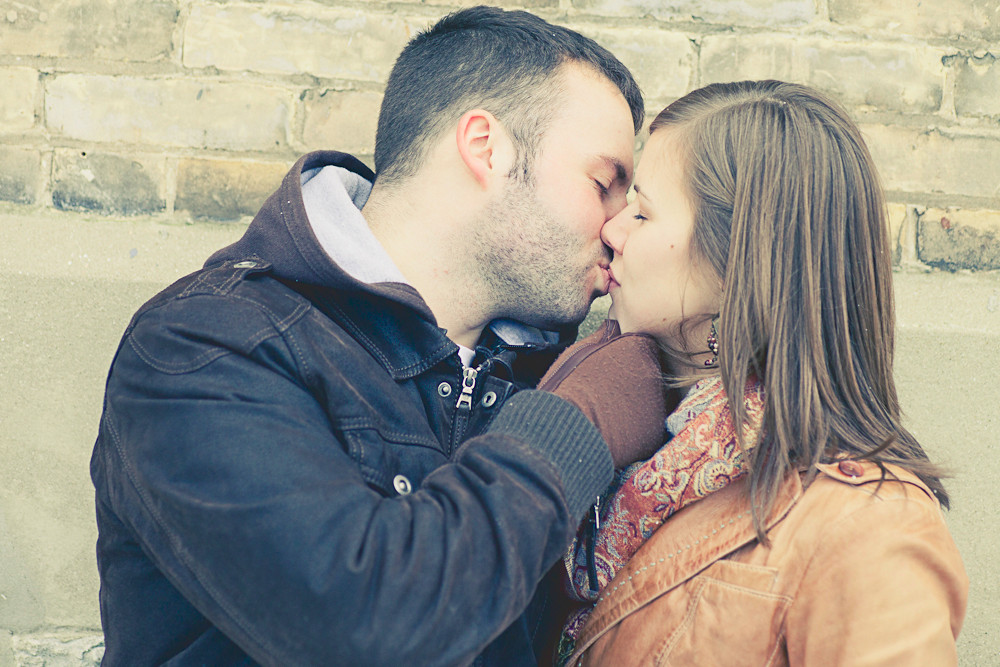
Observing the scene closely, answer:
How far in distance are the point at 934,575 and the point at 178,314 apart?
3.55ft

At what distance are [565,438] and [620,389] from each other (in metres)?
0.22

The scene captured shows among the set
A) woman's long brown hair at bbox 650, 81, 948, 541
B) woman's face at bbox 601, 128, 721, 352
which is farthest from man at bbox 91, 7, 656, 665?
woman's long brown hair at bbox 650, 81, 948, 541

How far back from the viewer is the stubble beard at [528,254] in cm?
142

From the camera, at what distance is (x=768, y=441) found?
1097 mm

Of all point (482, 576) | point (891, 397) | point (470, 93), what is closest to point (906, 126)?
point (891, 397)

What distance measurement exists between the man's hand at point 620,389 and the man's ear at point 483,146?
396mm

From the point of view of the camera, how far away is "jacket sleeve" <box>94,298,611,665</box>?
85 cm

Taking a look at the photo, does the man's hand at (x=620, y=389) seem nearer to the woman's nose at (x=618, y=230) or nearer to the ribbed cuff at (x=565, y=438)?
the ribbed cuff at (x=565, y=438)

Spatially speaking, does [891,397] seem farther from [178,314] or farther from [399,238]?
[178,314]

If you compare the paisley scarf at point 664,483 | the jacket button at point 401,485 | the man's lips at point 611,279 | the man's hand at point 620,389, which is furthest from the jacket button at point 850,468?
the jacket button at point 401,485

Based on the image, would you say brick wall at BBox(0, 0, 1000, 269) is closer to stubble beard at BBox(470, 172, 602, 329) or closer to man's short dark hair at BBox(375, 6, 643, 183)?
man's short dark hair at BBox(375, 6, 643, 183)

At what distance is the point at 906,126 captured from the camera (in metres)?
1.60

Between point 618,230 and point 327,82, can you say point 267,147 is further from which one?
point 618,230

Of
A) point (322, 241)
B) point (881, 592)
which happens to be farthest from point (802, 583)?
point (322, 241)
